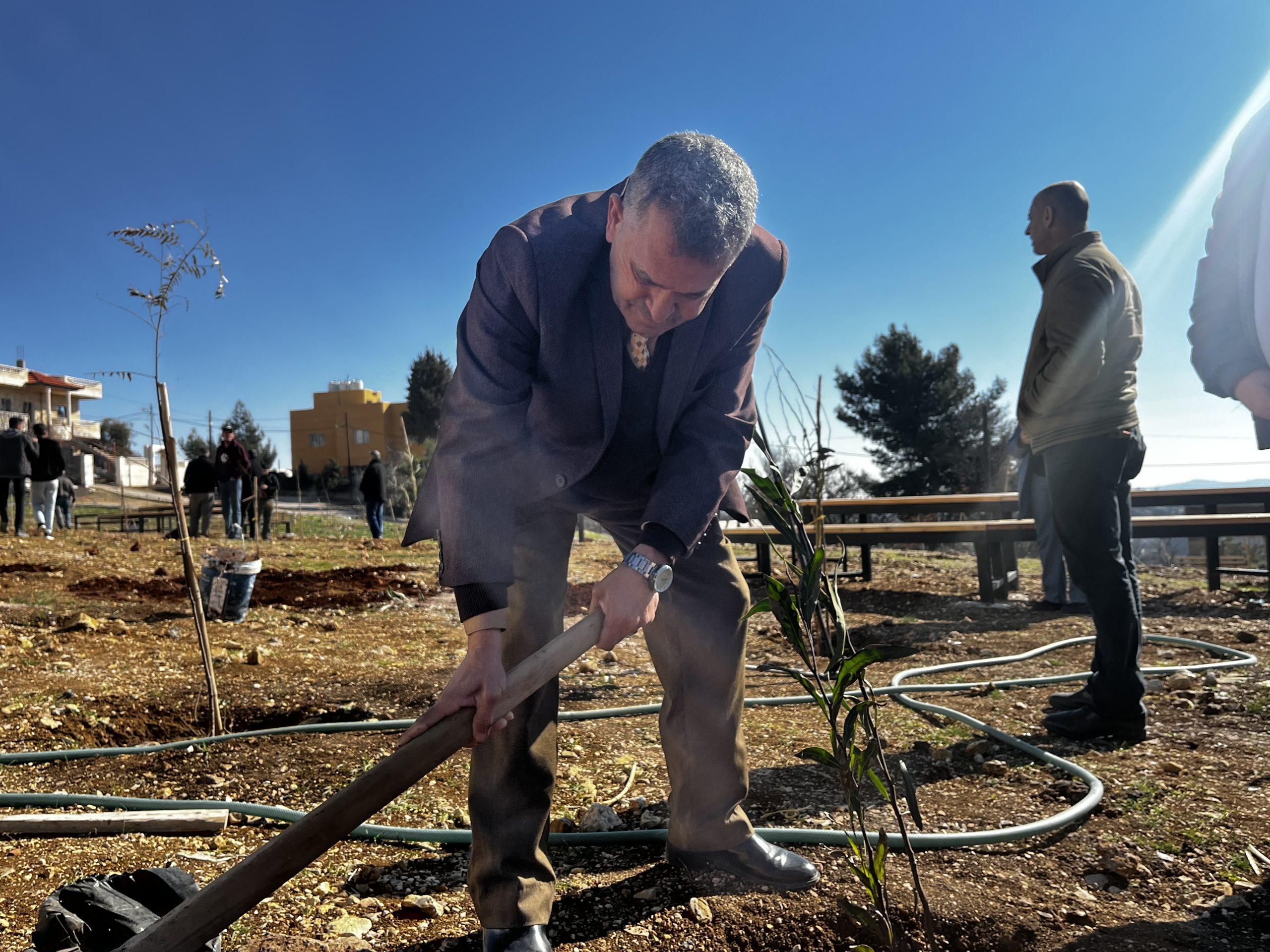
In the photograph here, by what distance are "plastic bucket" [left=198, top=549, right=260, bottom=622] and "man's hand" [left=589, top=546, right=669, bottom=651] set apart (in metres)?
4.48

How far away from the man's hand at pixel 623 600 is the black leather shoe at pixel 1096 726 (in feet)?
7.20

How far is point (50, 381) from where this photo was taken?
39.8 m

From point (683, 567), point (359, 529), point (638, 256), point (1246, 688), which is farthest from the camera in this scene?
point (359, 529)

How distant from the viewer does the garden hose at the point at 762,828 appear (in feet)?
6.86

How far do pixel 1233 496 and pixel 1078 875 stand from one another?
321 inches

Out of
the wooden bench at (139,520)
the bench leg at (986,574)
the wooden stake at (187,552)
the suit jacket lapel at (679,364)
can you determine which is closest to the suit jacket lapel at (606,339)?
the suit jacket lapel at (679,364)

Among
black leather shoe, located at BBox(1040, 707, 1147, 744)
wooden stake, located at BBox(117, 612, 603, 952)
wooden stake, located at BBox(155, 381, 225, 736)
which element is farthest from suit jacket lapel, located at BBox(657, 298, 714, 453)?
black leather shoe, located at BBox(1040, 707, 1147, 744)

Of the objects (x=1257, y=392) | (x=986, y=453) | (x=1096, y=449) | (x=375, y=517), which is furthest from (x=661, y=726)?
(x=986, y=453)

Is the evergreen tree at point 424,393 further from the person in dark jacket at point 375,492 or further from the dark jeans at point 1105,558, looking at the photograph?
the dark jeans at point 1105,558

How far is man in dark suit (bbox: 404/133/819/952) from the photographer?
151 centimetres

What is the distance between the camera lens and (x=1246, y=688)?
3559 millimetres

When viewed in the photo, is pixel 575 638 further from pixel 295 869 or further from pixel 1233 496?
pixel 1233 496

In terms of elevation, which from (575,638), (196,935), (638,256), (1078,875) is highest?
(638,256)

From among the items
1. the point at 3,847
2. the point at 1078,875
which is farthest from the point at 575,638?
the point at 3,847
